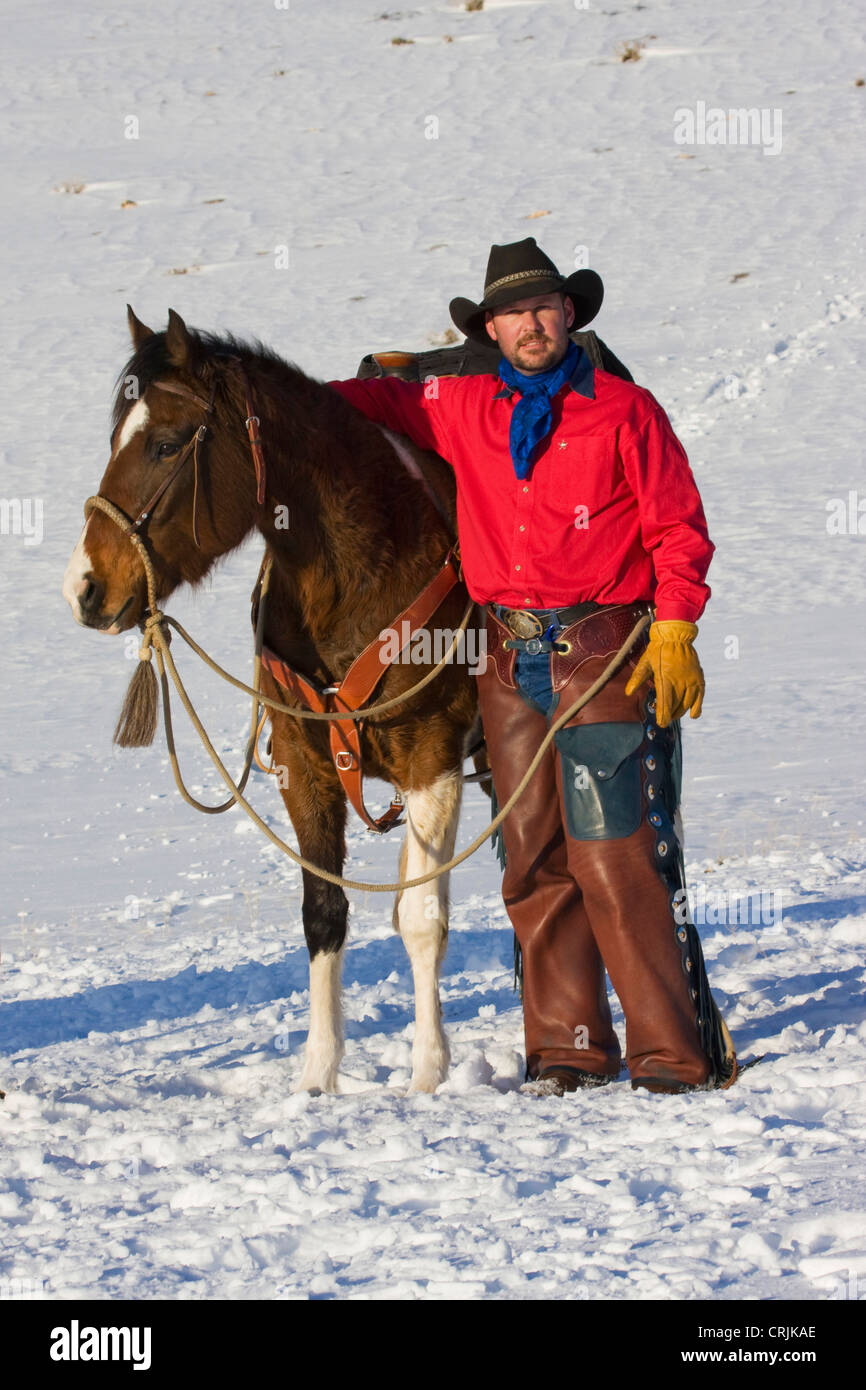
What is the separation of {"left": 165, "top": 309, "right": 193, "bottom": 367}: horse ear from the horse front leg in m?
1.11

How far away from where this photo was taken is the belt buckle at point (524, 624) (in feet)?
13.9

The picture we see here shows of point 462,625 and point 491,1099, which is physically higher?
point 462,625

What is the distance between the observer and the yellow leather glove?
3.99 m

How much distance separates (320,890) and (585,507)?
1431 millimetres

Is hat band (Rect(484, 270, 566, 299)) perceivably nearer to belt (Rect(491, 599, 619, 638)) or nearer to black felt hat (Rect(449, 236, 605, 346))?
black felt hat (Rect(449, 236, 605, 346))

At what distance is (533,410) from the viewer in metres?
4.20

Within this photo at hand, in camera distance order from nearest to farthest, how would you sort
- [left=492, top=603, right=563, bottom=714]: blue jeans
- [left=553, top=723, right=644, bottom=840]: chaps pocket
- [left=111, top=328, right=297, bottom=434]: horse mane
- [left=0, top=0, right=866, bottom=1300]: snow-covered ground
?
[left=0, top=0, right=866, bottom=1300]: snow-covered ground
[left=111, top=328, right=297, bottom=434]: horse mane
[left=553, top=723, right=644, bottom=840]: chaps pocket
[left=492, top=603, right=563, bottom=714]: blue jeans

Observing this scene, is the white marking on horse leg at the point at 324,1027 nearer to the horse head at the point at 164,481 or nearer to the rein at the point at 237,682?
the rein at the point at 237,682

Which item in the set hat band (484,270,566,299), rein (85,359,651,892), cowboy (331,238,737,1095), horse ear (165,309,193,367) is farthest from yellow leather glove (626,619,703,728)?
horse ear (165,309,193,367)

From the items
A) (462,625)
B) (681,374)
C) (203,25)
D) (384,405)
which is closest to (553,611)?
(462,625)

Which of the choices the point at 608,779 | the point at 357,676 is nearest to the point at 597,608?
the point at 608,779

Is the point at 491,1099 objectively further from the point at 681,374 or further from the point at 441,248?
the point at 441,248

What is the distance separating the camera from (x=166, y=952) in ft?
21.4

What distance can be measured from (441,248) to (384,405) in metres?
15.9
